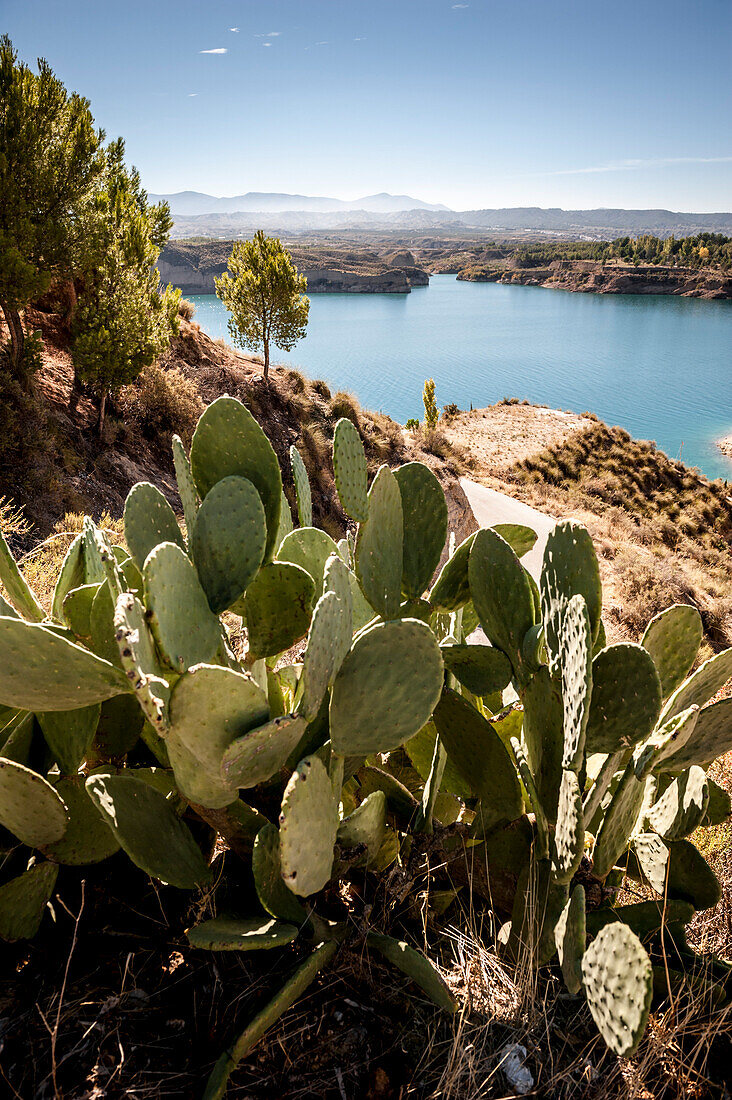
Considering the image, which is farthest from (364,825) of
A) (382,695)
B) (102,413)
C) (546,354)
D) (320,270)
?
(320,270)

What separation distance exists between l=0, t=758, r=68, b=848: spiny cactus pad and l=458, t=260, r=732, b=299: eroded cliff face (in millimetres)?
93659

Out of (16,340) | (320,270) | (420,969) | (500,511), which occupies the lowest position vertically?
(500,511)

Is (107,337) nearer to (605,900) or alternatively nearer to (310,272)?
(605,900)

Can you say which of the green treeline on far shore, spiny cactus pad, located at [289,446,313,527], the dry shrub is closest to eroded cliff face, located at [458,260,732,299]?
the green treeline on far shore

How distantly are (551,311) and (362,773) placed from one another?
89670 millimetres

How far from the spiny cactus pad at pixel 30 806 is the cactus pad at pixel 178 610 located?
30 cm

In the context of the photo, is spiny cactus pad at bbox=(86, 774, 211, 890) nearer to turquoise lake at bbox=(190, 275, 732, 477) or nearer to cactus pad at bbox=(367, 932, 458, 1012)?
cactus pad at bbox=(367, 932, 458, 1012)

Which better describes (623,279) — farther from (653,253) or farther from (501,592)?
(501,592)

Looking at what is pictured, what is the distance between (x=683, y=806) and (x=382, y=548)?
70 centimetres

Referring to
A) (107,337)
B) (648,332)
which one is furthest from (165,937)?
(648,332)

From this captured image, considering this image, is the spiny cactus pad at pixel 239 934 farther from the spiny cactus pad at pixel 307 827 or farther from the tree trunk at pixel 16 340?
the tree trunk at pixel 16 340

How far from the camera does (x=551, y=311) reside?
81938 millimetres

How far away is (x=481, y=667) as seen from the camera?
A: 1.23 meters

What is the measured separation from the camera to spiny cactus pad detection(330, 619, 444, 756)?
3.15 ft
